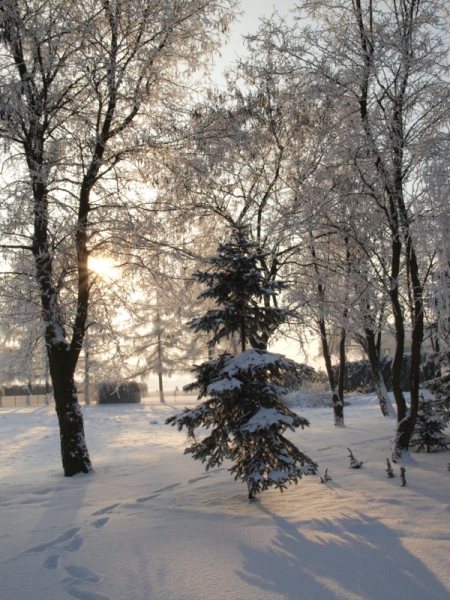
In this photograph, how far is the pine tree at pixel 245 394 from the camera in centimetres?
667

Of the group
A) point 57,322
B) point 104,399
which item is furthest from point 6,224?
point 104,399

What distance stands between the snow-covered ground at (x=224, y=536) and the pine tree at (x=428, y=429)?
2.13ft

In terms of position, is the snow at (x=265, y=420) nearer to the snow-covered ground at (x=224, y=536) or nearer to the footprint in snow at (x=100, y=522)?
the snow-covered ground at (x=224, y=536)

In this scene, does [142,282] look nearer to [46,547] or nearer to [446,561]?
[46,547]

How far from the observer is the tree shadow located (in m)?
4.21

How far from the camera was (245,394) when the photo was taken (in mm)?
7051

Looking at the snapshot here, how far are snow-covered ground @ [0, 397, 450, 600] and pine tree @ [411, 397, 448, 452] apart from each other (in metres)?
0.65

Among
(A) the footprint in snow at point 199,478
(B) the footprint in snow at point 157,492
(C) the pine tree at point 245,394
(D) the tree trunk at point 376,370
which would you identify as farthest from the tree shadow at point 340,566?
(D) the tree trunk at point 376,370

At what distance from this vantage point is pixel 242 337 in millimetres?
7453

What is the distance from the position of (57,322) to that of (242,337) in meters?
4.51

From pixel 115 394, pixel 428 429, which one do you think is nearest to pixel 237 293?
pixel 428 429

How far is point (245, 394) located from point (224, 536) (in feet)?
6.24

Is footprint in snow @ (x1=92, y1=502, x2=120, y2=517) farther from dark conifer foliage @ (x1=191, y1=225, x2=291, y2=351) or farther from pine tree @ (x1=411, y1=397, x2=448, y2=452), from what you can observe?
pine tree @ (x1=411, y1=397, x2=448, y2=452)

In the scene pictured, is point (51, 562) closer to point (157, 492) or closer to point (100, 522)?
point (100, 522)
